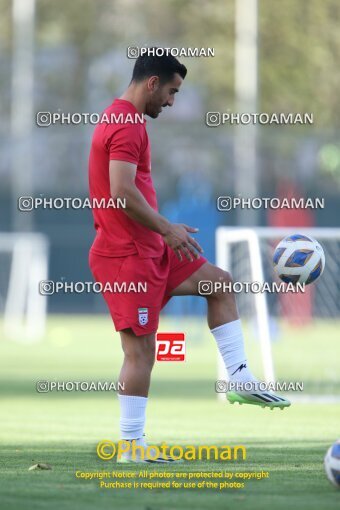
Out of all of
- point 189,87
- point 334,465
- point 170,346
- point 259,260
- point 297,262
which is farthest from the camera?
point 189,87

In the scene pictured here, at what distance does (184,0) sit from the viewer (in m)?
41.8

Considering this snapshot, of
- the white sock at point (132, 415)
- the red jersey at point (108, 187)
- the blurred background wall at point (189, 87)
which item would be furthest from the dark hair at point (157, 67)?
the blurred background wall at point (189, 87)

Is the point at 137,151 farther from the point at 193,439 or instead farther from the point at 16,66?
the point at 16,66

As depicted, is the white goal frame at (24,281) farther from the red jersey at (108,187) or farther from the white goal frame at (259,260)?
the red jersey at (108,187)

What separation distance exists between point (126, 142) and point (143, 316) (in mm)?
933

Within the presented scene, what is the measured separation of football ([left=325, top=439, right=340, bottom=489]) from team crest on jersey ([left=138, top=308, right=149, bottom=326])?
144 centimetres

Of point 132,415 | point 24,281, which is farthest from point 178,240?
point 24,281

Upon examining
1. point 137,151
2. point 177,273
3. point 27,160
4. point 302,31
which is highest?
point 302,31

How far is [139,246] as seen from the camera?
23.7 ft

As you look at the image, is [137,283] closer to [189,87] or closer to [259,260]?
[259,260]

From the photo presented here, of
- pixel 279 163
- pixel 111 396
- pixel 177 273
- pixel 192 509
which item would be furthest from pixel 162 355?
pixel 279 163

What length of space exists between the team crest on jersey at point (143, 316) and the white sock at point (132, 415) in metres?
0.41

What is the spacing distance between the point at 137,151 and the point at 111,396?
5.97 meters

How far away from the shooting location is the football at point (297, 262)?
7895mm
